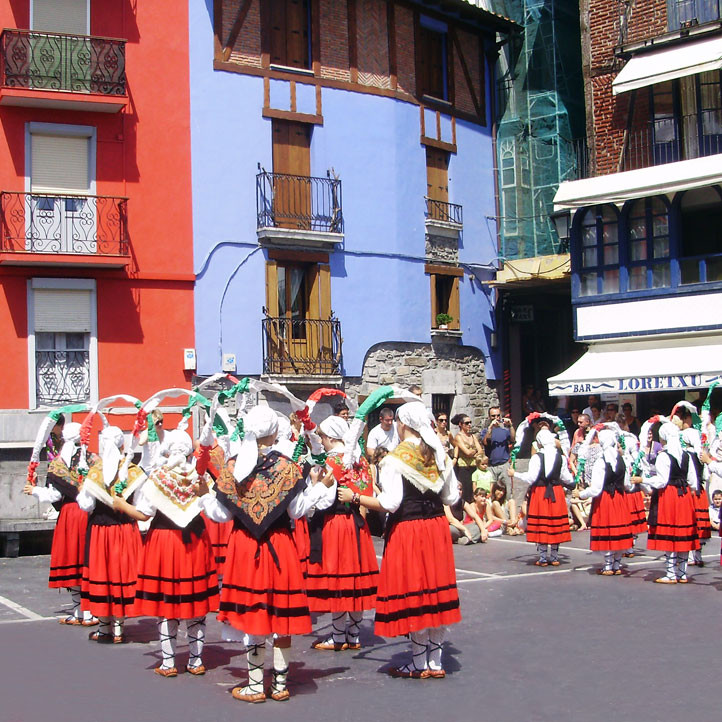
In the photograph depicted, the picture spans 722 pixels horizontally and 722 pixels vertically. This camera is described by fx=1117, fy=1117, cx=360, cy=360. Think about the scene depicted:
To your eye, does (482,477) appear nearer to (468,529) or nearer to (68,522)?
(468,529)

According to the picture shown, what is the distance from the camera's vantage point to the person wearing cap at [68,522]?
1150cm

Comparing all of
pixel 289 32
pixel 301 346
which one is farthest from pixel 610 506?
pixel 289 32

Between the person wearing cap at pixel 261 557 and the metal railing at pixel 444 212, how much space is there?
1940 cm

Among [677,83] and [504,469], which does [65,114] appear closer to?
[504,469]

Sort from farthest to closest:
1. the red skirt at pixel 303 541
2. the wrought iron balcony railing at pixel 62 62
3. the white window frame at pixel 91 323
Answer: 1. the wrought iron balcony railing at pixel 62 62
2. the white window frame at pixel 91 323
3. the red skirt at pixel 303 541

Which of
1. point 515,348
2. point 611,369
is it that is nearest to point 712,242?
point 611,369

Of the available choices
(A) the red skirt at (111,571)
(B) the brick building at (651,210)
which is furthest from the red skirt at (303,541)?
(B) the brick building at (651,210)

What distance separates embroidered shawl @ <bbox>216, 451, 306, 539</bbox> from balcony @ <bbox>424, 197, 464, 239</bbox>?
19.2m

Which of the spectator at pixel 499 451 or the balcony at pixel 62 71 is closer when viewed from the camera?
the spectator at pixel 499 451

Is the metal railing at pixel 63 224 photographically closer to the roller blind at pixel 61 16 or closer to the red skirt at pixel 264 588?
the roller blind at pixel 61 16

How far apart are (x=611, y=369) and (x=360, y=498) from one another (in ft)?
55.4

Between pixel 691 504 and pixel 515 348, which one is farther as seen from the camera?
pixel 515 348

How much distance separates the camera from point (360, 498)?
29.1 ft

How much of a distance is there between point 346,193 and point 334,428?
52.3ft
